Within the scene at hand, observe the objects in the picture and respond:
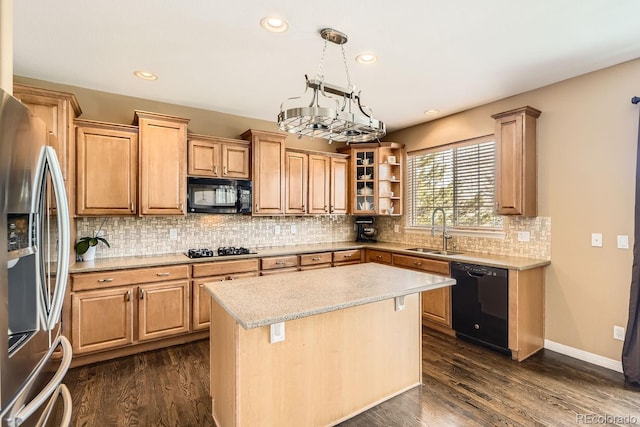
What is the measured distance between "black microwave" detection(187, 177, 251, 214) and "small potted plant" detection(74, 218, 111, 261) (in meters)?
0.90

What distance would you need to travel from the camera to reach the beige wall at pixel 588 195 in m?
2.74

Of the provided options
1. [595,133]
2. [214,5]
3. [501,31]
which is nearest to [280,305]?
[214,5]

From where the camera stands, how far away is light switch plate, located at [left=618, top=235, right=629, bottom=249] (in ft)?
8.88

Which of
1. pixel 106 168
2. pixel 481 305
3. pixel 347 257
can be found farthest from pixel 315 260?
pixel 106 168

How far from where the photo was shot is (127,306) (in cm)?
299

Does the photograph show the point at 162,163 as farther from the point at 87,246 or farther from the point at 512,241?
the point at 512,241

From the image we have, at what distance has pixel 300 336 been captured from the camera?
1.92 m

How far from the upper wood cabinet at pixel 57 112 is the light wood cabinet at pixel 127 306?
91 centimetres

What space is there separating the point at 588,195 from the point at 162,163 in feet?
13.6

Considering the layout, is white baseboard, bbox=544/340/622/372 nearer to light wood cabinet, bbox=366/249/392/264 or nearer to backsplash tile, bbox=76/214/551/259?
backsplash tile, bbox=76/214/551/259

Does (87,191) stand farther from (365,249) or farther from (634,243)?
(634,243)

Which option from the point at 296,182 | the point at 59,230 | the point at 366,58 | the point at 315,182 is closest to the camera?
the point at 59,230

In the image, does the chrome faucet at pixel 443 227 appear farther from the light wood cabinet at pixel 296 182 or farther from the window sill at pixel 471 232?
the light wood cabinet at pixel 296 182
